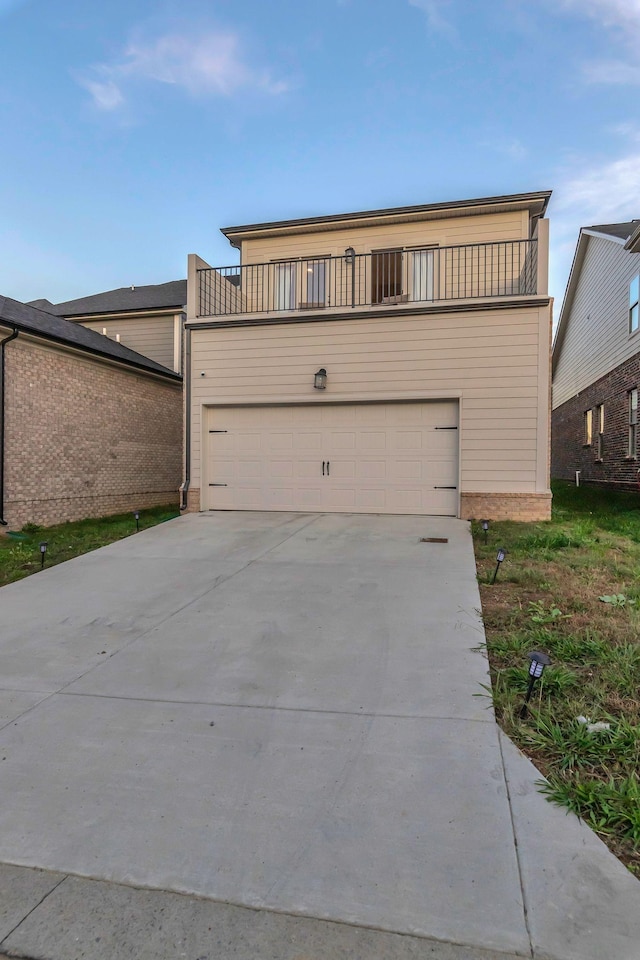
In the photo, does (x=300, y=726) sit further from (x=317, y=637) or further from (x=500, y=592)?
(x=500, y=592)

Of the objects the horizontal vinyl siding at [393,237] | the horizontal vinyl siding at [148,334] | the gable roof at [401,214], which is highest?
the gable roof at [401,214]

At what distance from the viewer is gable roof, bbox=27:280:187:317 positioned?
15188 mm

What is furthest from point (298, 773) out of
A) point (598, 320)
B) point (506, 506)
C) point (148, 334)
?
point (598, 320)

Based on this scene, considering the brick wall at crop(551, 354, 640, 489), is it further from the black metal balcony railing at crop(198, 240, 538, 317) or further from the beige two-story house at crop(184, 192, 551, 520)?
the beige two-story house at crop(184, 192, 551, 520)

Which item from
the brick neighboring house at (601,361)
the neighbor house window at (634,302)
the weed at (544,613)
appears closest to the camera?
the weed at (544,613)

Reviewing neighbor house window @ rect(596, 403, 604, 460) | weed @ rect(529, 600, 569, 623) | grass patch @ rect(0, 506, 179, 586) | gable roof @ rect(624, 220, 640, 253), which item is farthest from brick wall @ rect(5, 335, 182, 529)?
neighbor house window @ rect(596, 403, 604, 460)

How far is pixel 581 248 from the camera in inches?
671

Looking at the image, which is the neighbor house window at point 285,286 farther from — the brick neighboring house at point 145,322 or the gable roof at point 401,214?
the brick neighboring house at point 145,322

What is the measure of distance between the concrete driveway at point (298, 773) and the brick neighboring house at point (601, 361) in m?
10.5

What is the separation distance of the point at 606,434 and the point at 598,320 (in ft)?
12.5

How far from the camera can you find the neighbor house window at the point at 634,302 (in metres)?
12.3

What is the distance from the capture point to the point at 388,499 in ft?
32.4

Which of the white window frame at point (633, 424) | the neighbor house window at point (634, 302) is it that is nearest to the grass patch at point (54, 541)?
the white window frame at point (633, 424)

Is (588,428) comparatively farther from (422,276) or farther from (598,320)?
(422,276)
